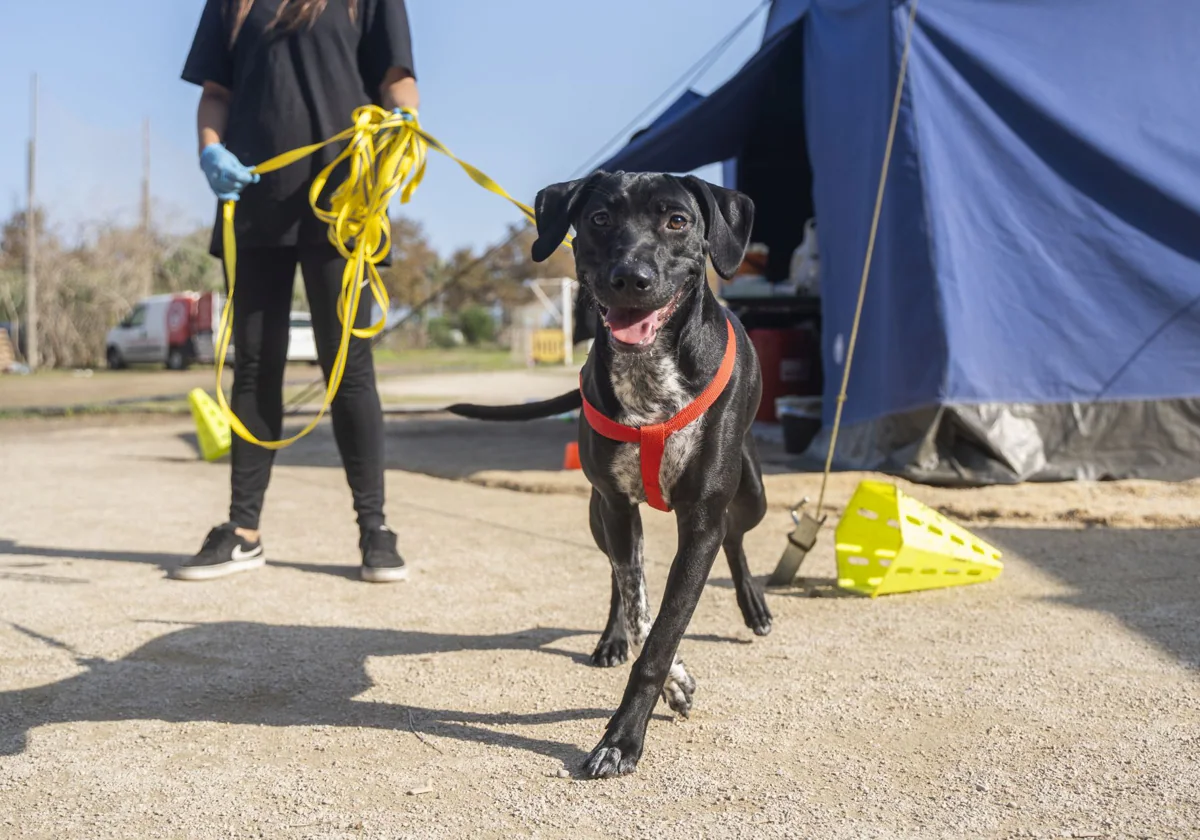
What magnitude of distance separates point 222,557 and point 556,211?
2120mm

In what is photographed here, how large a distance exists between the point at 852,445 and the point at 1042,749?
12.5 feet

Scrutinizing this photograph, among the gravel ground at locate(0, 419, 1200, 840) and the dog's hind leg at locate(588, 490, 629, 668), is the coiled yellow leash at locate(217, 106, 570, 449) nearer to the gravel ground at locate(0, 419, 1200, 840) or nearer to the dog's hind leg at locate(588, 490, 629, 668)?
the gravel ground at locate(0, 419, 1200, 840)

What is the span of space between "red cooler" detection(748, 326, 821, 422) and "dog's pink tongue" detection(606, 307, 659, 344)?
6301 mm

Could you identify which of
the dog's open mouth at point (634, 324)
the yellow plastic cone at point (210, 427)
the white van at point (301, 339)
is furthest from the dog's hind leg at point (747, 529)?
the white van at point (301, 339)

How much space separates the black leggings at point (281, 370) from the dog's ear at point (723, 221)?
1732mm

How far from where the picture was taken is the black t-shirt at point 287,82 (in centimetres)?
389

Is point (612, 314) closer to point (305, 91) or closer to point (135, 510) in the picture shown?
point (305, 91)

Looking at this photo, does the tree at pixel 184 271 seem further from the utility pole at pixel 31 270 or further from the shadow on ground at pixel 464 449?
the shadow on ground at pixel 464 449

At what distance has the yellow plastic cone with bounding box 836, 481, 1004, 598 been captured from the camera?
3.69m

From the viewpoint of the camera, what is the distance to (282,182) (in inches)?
153

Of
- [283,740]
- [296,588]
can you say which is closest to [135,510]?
[296,588]

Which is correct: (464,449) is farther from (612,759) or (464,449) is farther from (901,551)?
(612,759)

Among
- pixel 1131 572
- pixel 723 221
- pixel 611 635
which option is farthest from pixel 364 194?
pixel 1131 572

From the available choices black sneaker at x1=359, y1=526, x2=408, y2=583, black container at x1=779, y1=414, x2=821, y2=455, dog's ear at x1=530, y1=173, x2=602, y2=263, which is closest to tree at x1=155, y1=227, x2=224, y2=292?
black container at x1=779, y1=414, x2=821, y2=455
